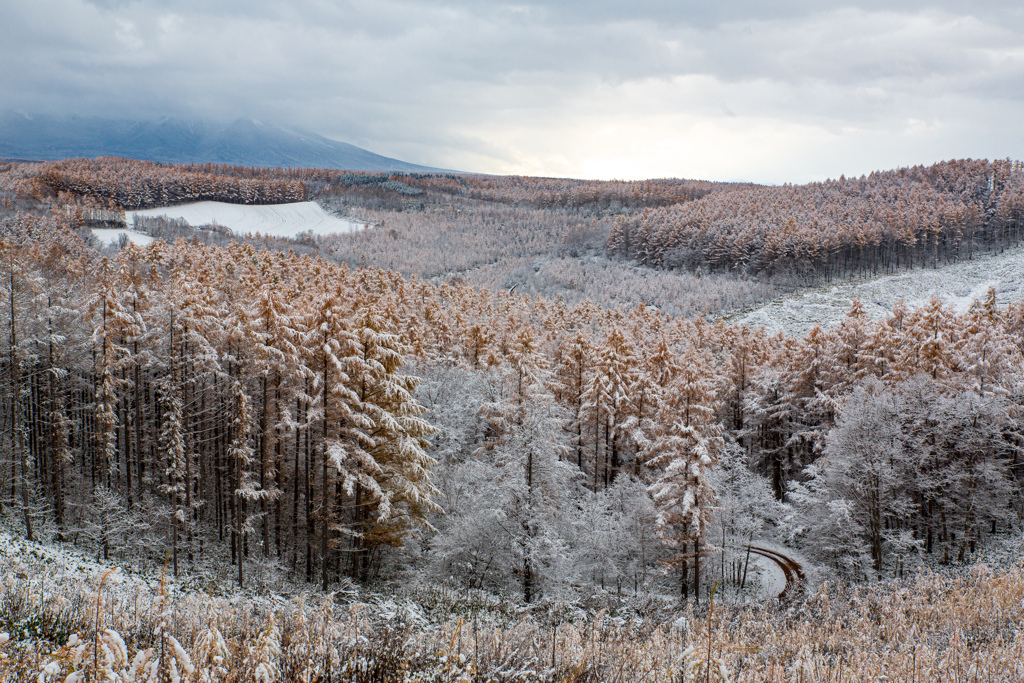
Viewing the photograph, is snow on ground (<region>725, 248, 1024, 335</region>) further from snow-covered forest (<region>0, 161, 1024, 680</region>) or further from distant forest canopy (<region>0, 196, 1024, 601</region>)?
distant forest canopy (<region>0, 196, 1024, 601</region>)

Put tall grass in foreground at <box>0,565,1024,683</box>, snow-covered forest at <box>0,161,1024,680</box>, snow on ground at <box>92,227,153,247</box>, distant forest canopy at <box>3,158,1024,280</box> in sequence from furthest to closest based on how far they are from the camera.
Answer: snow on ground at <box>92,227,153,247</box> < distant forest canopy at <box>3,158,1024,280</box> < snow-covered forest at <box>0,161,1024,680</box> < tall grass in foreground at <box>0,565,1024,683</box>

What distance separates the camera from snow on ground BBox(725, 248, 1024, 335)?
8944 centimetres

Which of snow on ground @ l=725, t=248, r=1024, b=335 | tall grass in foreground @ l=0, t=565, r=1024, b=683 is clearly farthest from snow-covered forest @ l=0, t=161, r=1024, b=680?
snow on ground @ l=725, t=248, r=1024, b=335

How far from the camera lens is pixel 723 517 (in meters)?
30.4

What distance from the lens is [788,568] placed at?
32.3 m

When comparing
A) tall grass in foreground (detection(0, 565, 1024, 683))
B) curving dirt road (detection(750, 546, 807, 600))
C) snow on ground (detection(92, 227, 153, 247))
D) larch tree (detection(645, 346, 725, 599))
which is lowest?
curving dirt road (detection(750, 546, 807, 600))

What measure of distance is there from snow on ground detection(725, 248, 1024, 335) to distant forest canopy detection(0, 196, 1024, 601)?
181 ft

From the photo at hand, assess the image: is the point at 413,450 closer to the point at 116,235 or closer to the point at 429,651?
the point at 429,651

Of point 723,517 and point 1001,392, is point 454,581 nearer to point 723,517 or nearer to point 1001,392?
point 723,517

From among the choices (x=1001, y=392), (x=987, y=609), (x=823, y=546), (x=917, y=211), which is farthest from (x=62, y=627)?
(x=917, y=211)

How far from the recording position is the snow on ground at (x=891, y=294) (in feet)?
293

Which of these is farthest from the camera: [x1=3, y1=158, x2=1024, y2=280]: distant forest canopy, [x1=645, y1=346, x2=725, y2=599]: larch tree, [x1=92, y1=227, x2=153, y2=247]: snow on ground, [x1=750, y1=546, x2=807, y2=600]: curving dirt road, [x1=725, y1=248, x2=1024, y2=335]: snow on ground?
[x1=92, y1=227, x2=153, y2=247]: snow on ground

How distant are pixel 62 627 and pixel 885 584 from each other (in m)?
24.4

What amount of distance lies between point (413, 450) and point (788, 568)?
2369 cm
